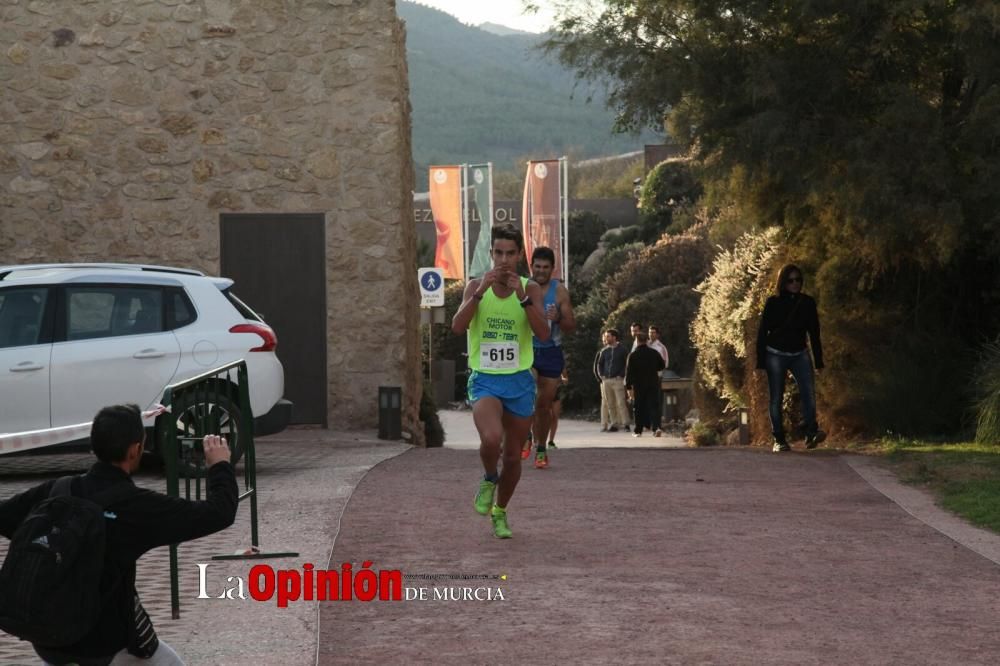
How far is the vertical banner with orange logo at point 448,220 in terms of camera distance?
40.7 m

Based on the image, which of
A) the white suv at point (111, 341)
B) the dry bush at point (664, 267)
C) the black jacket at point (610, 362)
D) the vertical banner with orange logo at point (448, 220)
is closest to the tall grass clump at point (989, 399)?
the white suv at point (111, 341)

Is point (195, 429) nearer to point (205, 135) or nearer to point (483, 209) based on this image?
point (205, 135)

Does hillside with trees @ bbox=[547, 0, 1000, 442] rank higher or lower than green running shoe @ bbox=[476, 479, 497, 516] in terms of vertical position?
higher

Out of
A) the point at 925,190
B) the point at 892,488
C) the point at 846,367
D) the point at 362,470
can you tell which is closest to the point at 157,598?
the point at 362,470

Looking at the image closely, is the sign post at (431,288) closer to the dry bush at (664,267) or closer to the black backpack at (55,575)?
the dry bush at (664,267)

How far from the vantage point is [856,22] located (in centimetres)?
1462

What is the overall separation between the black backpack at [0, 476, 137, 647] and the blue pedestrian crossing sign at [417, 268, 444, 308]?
925 inches

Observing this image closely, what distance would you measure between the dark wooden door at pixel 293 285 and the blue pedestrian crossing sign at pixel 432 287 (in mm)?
11802

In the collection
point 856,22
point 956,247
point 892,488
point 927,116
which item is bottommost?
point 892,488

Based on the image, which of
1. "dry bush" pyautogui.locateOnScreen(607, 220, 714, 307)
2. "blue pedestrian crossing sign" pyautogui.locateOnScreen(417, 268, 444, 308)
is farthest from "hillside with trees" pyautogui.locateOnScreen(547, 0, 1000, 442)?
"dry bush" pyautogui.locateOnScreen(607, 220, 714, 307)

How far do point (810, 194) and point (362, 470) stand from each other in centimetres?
565

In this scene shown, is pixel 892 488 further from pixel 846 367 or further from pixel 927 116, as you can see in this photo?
pixel 846 367

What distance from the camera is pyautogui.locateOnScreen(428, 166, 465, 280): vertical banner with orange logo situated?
40719mm

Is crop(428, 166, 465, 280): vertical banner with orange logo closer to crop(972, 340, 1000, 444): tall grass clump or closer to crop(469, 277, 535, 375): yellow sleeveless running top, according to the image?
crop(972, 340, 1000, 444): tall grass clump
